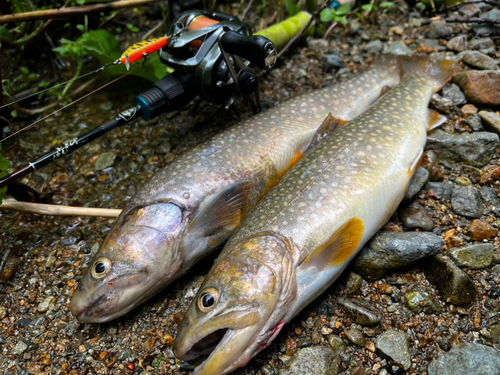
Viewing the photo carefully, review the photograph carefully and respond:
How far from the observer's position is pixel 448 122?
3.80m

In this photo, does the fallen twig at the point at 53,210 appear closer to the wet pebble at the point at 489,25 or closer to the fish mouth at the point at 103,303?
the fish mouth at the point at 103,303

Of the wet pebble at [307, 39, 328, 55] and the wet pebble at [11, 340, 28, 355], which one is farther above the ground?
the wet pebble at [307, 39, 328, 55]

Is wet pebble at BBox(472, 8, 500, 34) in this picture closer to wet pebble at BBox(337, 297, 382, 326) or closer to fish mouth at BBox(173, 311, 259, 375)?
wet pebble at BBox(337, 297, 382, 326)

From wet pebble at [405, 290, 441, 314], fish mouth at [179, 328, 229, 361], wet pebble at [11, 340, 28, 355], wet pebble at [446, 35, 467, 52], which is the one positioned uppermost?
wet pebble at [446, 35, 467, 52]

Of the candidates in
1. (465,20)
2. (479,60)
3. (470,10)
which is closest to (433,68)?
(479,60)

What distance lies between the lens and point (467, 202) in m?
3.14

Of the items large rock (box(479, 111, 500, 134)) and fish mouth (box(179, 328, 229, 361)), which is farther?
large rock (box(479, 111, 500, 134))

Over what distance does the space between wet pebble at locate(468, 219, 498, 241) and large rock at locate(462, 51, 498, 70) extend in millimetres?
2078

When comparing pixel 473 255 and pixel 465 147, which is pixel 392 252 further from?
pixel 465 147

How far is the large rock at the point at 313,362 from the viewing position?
2.32 meters

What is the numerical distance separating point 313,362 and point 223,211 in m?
1.25

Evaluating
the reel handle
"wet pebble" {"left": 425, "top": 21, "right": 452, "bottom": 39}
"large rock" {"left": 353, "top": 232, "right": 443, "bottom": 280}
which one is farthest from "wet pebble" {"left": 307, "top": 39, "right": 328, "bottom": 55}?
"large rock" {"left": 353, "top": 232, "right": 443, "bottom": 280}

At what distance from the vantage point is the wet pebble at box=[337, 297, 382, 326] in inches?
101

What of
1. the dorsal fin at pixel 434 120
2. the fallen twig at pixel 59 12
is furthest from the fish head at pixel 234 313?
the fallen twig at pixel 59 12
